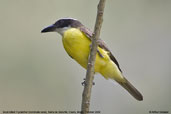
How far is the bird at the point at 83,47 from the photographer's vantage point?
3930 millimetres

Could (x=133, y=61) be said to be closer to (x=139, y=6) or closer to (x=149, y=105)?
(x=149, y=105)

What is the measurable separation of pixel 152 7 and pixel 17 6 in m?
2.41

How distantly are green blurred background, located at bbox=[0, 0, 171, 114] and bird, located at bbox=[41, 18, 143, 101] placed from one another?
1.18 meters

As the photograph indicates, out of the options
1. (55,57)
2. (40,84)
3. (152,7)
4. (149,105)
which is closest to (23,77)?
(40,84)

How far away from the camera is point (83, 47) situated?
12.8 feet

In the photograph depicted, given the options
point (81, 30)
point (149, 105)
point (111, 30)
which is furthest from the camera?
point (111, 30)

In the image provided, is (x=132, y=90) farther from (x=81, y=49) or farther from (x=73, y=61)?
(x=73, y=61)

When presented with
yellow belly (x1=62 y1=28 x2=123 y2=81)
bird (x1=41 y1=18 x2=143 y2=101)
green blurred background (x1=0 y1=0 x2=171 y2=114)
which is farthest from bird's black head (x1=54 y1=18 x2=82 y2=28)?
green blurred background (x1=0 y1=0 x2=171 y2=114)

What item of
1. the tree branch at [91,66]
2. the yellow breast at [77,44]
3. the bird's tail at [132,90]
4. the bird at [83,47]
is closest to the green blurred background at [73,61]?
the bird's tail at [132,90]

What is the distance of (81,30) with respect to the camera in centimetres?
401

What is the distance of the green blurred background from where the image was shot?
544 centimetres

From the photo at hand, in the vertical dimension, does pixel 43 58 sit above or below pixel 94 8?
below

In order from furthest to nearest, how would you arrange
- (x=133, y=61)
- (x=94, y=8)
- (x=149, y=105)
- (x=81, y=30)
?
1. (x=94, y=8)
2. (x=133, y=61)
3. (x=149, y=105)
4. (x=81, y=30)

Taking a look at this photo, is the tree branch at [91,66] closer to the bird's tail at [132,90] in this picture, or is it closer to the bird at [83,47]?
the bird at [83,47]
